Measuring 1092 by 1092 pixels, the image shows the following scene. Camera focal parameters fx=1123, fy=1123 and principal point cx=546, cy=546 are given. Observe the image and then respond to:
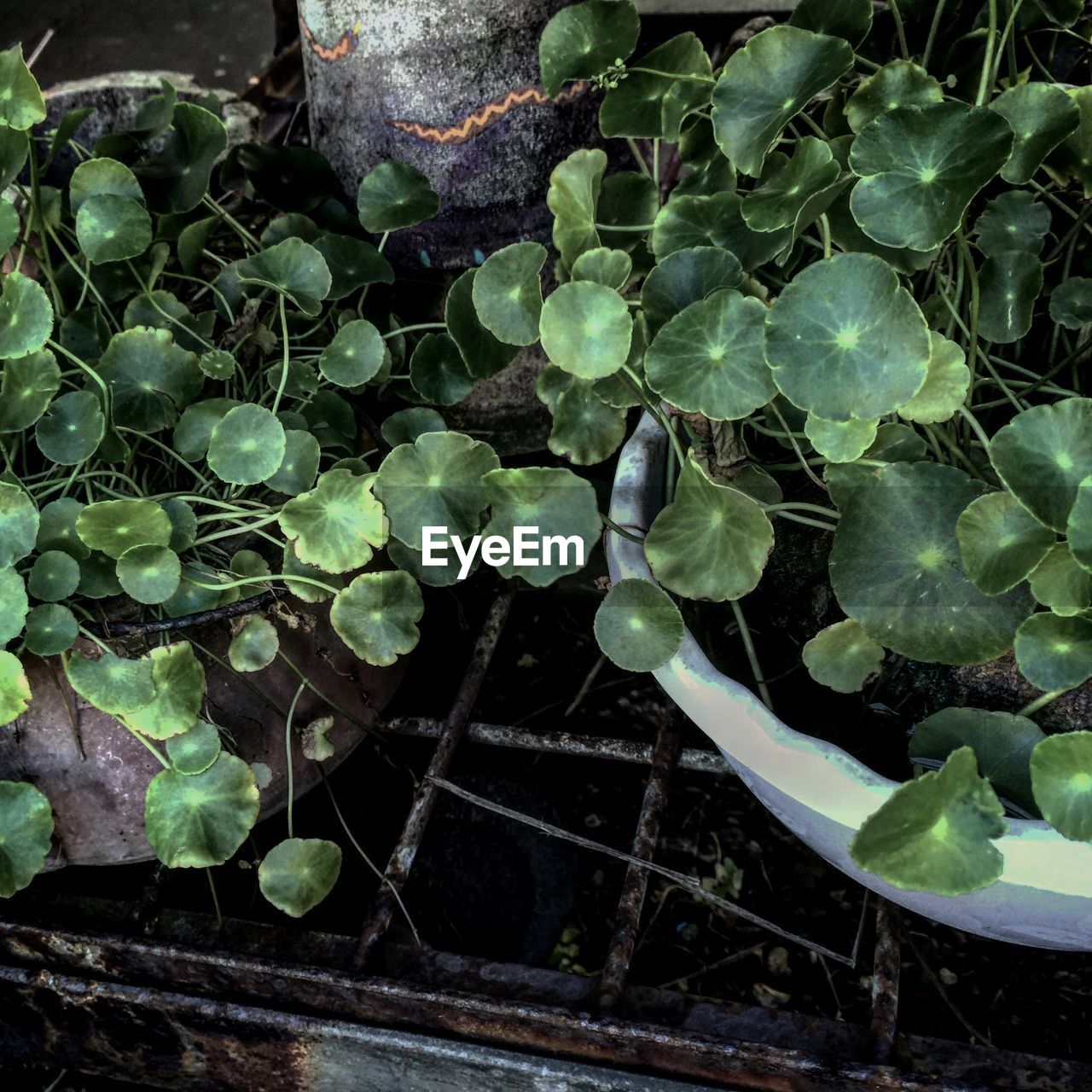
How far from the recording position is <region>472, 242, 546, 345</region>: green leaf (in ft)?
2.67

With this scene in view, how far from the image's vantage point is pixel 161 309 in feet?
3.29

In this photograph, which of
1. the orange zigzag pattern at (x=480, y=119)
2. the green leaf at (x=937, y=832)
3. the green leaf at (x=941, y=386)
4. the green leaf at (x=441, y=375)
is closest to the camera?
the green leaf at (x=937, y=832)

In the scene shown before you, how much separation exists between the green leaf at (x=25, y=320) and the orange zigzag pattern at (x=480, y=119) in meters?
0.45

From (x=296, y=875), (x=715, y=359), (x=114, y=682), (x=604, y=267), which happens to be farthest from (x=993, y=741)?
(x=114, y=682)

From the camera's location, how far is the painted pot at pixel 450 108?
111 centimetres

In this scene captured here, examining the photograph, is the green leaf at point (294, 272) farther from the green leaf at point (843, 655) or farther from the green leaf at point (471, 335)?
the green leaf at point (843, 655)

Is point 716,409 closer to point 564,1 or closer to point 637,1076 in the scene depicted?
point 637,1076

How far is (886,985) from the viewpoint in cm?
85

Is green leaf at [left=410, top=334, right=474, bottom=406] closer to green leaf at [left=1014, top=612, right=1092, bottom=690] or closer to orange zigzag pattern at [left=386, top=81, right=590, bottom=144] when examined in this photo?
orange zigzag pattern at [left=386, top=81, right=590, bottom=144]

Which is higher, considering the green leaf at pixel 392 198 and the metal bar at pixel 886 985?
the green leaf at pixel 392 198

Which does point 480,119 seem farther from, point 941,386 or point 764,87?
point 941,386

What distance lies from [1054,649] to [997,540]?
0.07m

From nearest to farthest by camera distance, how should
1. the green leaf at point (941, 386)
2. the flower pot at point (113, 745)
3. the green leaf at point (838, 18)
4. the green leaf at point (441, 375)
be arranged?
the green leaf at point (941, 386)
the green leaf at point (838, 18)
the flower pot at point (113, 745)
the green leaf at point (441, 375)

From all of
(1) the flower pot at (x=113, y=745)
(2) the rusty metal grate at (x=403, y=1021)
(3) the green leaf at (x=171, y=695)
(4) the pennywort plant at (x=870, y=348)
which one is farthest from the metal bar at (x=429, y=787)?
(4) the pennywort plant at (x=870, y=348)
